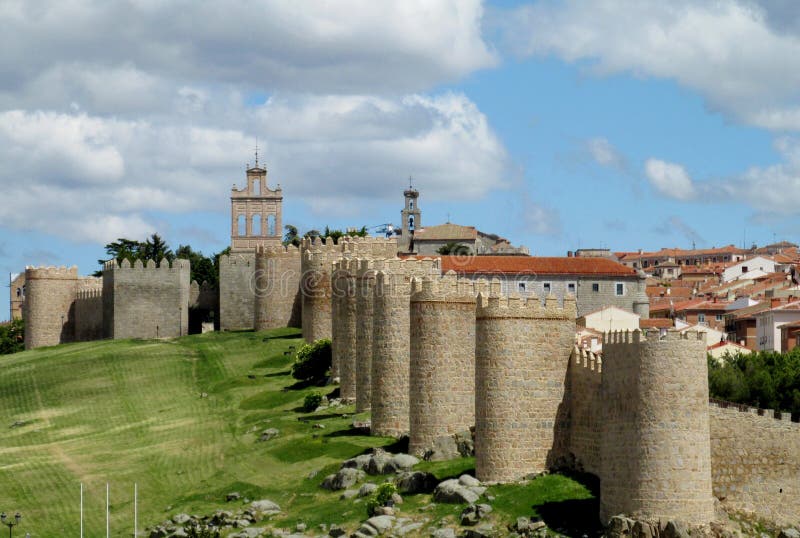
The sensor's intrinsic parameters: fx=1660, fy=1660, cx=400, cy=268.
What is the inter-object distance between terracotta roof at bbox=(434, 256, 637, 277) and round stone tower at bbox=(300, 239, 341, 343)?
75.5 feet

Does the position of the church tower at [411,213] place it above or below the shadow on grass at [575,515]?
above

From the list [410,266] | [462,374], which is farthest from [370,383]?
[462,374]

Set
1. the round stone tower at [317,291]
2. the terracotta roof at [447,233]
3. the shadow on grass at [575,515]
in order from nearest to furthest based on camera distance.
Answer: the shadow on grass at [575,515] → the round stone tower at [317,291] → the terracotta roof at [447,233]

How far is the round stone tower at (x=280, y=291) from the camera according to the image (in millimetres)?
91375

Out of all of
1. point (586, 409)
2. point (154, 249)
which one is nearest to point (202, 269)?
point (154, 249)

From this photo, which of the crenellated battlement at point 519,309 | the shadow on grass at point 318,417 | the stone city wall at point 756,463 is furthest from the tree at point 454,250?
the stone city wall at point 756,463

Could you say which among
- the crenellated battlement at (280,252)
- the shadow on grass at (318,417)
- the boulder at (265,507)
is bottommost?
the boulder at (265,507)

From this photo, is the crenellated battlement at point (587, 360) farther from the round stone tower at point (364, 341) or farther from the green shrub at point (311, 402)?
the green shrub at point (311, 402)

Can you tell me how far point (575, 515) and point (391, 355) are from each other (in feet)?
49.5

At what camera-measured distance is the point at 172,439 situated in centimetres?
6688

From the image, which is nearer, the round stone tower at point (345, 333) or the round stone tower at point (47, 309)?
the round stone tower at point (345, 333)

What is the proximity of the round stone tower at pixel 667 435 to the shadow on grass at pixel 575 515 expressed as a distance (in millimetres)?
1265

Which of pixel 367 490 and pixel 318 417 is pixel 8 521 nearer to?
pixel 367 490

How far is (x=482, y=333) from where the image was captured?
161 feet
